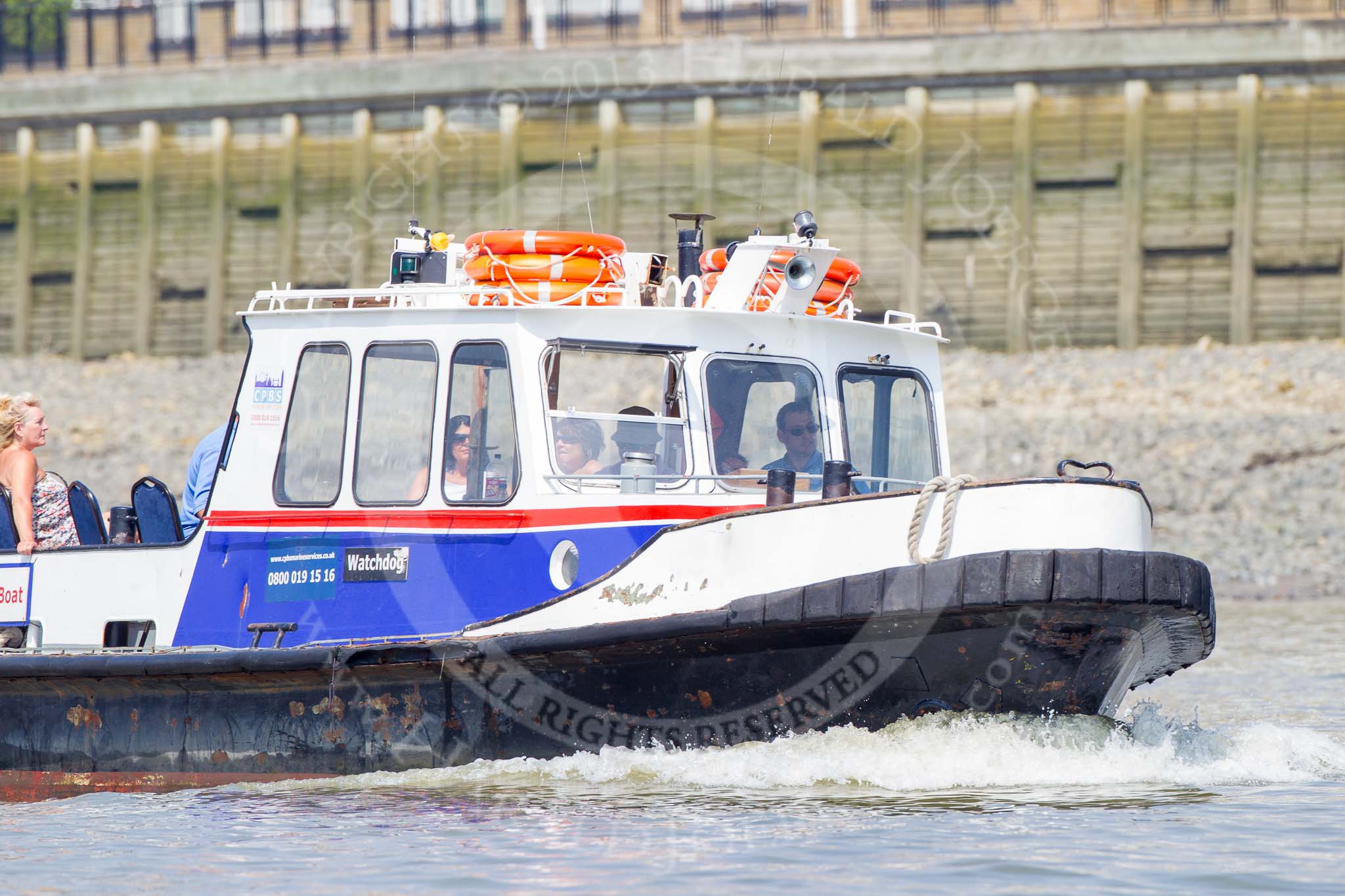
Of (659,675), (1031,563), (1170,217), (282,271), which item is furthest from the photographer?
(282,271)

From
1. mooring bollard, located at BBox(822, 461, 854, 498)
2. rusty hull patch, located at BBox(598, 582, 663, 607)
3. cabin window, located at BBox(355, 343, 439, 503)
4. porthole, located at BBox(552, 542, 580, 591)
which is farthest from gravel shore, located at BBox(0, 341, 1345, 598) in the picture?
cabin window, located at BBox(355, 343, 439, 503)

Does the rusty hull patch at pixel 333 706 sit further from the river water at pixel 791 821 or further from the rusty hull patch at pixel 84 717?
the rusty hull patch at pixel 84 717

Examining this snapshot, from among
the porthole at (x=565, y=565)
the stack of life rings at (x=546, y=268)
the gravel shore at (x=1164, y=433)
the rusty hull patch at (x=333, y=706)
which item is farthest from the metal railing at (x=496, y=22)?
the rusty hull patch at (x=333, y=706)

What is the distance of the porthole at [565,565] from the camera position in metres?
7.23

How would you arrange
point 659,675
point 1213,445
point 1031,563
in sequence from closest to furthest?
point 1031,563, point 659,675, point 1213,445

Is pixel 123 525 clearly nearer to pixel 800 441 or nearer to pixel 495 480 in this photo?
pixel 495 480

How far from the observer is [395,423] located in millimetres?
→ 7617

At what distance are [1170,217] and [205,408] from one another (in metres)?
10.5

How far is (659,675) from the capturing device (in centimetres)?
701

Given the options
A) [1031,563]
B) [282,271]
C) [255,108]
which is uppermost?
[255,108]

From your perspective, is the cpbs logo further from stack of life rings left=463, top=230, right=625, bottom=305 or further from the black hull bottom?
the black hull bottom

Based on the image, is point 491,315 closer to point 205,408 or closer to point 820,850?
point 820,850

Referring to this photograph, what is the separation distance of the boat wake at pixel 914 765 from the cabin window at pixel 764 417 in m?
1.13

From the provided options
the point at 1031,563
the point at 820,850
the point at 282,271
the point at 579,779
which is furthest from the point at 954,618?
the point at 282,271
